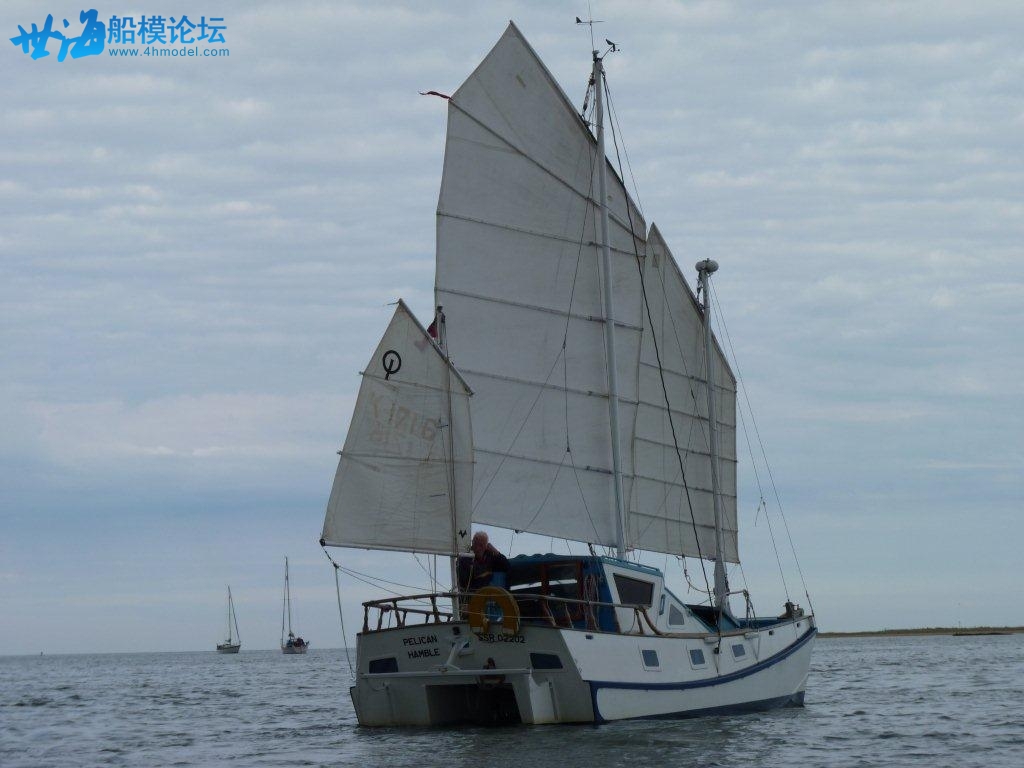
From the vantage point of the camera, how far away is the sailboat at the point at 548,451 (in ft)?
81.3

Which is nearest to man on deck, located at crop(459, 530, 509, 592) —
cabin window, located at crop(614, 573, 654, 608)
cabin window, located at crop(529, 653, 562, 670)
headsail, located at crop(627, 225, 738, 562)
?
cabin window, located at crop(614, 573, 654, 608)

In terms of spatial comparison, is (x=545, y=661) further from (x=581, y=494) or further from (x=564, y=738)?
(x=581, y=494)

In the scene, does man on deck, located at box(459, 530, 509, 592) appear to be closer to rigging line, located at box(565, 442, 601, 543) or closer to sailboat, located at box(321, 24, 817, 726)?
sailboat, located at box(321, 24, 817, 726)

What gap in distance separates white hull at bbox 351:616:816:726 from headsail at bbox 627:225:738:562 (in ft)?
23.6

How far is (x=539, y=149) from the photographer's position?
1260 inches

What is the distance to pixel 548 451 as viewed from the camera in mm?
31125

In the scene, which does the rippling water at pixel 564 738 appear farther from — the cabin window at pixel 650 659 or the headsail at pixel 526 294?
the headsail at pixel 526 294

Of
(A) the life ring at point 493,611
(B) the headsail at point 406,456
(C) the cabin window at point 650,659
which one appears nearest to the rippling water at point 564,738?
(C) the cabin window at point 650,659

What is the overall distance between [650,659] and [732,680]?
3808mm

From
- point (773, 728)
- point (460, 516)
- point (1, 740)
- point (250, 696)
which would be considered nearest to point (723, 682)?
point (773, 728)

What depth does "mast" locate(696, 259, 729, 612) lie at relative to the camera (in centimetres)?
3519

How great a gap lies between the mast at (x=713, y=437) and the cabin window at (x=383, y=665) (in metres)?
11.4

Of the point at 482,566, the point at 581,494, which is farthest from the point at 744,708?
the point at 482,566

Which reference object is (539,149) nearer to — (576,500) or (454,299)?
(454,299)
